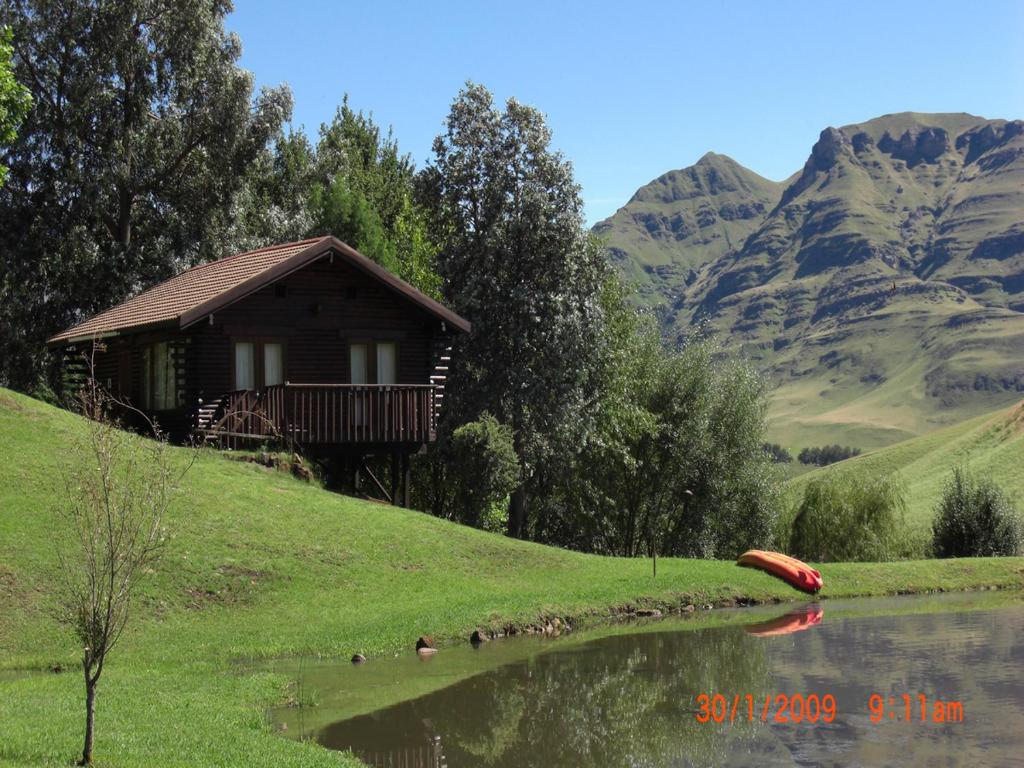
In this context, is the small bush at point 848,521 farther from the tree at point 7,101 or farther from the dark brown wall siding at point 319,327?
the tree at point 7,101

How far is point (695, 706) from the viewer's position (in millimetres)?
17953

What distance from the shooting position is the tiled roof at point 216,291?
113 feet

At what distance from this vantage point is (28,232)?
50.0 meters

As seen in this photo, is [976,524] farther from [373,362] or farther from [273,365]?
[273,365]

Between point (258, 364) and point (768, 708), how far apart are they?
22.6m

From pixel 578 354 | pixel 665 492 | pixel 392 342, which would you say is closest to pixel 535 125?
pixel 578 354

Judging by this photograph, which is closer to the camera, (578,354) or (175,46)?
(578,354)

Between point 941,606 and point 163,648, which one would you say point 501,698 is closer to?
point 163,648

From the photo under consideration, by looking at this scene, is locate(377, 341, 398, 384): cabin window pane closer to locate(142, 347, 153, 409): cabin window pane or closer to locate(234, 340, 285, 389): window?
locate(234, 340, 285, 389): window

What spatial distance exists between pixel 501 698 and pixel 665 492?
35.8 metres

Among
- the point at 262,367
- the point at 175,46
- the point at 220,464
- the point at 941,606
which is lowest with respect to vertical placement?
the point at 941,606

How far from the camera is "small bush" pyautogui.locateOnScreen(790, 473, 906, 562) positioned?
53.7m

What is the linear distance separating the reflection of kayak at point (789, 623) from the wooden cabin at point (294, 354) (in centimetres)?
1295

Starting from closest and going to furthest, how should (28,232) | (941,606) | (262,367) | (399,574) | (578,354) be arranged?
(399,574)
(941,606)
(262,367)
(578,354)
(28,232)
